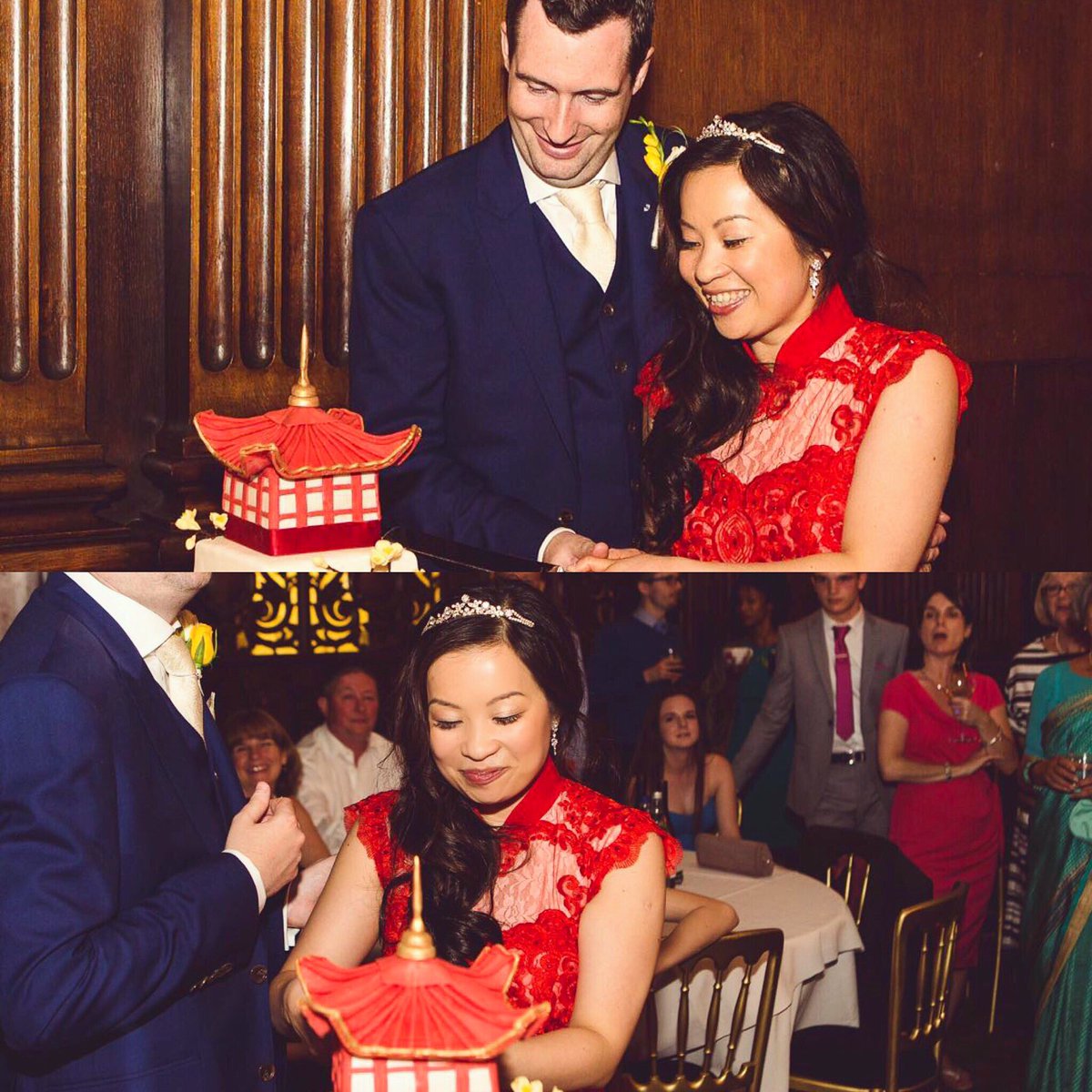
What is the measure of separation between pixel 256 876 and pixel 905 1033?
79 centimetres

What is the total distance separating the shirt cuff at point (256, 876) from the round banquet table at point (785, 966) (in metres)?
0.47

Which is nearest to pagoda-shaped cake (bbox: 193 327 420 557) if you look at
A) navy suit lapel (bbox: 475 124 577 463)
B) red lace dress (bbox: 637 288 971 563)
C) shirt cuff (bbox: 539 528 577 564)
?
shirt cuff (bbox: 539 528 577 564)

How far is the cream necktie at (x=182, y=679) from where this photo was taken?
1.81 meters

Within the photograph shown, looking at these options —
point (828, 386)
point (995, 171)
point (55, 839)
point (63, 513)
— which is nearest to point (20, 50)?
point (63, 513)

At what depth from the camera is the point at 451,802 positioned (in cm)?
174

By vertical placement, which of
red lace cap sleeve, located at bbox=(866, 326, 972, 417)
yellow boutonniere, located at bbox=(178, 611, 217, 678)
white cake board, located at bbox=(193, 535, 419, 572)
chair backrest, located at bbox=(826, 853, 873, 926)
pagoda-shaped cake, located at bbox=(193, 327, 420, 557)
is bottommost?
chair backrest, located at bbox=(826, 853, 873, 926)

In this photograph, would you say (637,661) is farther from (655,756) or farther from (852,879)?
(852,879)

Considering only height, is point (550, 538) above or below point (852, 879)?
above

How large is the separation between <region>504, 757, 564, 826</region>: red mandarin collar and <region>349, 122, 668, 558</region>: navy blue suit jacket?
126 cm

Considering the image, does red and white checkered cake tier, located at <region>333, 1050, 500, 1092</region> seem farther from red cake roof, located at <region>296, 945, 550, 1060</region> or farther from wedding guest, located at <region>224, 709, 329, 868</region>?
wedding guest, located at <region>224, 709, 329, 868</region>

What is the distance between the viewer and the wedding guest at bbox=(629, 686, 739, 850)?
76.3 inches

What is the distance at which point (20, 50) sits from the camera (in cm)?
316

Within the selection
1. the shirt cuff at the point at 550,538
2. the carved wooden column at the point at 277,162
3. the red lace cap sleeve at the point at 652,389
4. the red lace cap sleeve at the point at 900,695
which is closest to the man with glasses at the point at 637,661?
the red lace cap sleeve at the point at 900,695

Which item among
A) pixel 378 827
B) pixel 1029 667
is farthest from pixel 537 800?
pixel 1029 667
